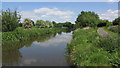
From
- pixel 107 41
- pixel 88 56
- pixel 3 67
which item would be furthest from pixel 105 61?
pixel 3 67

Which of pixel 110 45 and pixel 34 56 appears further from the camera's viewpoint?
pixel 34 56

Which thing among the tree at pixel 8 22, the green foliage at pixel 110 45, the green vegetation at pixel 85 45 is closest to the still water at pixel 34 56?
the green vegetation at pixel 85 45

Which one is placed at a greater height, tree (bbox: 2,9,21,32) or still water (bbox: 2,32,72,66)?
tree (bbox: 2,9,21,32)

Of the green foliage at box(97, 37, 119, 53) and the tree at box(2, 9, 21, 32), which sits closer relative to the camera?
the green foliage at box(97, 37, 119, 53)

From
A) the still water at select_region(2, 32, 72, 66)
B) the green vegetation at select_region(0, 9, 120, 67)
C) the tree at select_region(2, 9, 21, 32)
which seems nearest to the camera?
the green vegetation at select_region(0, 9, 120, 67)

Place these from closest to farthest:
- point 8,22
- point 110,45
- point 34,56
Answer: point 110,45 < point 34,56 < point 8,22

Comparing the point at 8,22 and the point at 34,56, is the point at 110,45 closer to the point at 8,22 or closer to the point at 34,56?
the point at 34,56

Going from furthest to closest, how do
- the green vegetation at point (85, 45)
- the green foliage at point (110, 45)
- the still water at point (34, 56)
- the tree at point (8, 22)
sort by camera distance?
1. the tree at point (8, 22)
2. the still water at point (34, 56)
3. the green foliage at point (110, 45)
4. the green vegetation at point (85, 45)

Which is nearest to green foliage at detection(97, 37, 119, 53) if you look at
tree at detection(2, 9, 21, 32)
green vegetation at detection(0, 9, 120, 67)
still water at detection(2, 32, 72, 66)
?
green vegetation at detection(0, 9, 120, 67)

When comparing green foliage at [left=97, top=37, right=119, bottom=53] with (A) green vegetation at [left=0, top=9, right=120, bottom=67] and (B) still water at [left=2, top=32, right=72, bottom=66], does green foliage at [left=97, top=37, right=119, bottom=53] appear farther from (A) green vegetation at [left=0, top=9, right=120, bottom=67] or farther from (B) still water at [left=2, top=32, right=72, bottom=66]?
(B) still water at [left=2, top=32, right=72, bottom=66]

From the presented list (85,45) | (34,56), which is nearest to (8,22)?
(34,56)

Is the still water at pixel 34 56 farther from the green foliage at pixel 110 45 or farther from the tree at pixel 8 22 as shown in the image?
the tree at pixel 8 22

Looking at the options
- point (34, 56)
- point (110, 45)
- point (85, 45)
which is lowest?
point (34, 56)

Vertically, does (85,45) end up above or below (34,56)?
above
